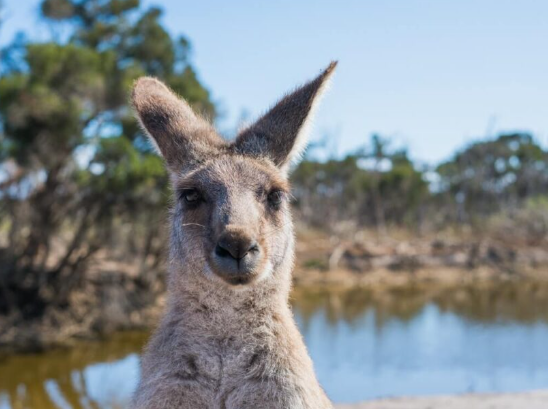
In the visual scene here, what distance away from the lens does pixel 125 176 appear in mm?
17469

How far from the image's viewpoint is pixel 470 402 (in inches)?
313

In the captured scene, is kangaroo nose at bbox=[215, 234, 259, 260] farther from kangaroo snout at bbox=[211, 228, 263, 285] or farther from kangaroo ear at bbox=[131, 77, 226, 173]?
kangaroo ear at bbox=[131, 77, 226, 173]

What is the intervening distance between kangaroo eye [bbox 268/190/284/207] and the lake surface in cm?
1018

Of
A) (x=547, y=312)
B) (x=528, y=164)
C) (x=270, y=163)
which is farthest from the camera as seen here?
(x=528, y=164)

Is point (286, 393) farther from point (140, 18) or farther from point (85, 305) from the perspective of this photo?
point (140, 18)

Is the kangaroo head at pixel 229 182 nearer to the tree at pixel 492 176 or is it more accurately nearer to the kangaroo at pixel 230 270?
the kangaroo at pixel 230 270

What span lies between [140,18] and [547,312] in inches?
723

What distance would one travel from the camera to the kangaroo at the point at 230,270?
2930 mm

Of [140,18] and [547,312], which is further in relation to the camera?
[547,312]

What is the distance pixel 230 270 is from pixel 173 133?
1.13m

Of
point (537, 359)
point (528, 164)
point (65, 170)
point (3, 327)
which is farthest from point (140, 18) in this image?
point (528, 164)

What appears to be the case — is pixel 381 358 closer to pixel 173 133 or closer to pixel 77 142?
pixel 77 142

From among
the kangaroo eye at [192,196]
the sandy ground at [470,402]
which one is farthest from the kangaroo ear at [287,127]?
the sandy ground at [470,402]

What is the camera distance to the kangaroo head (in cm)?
297
